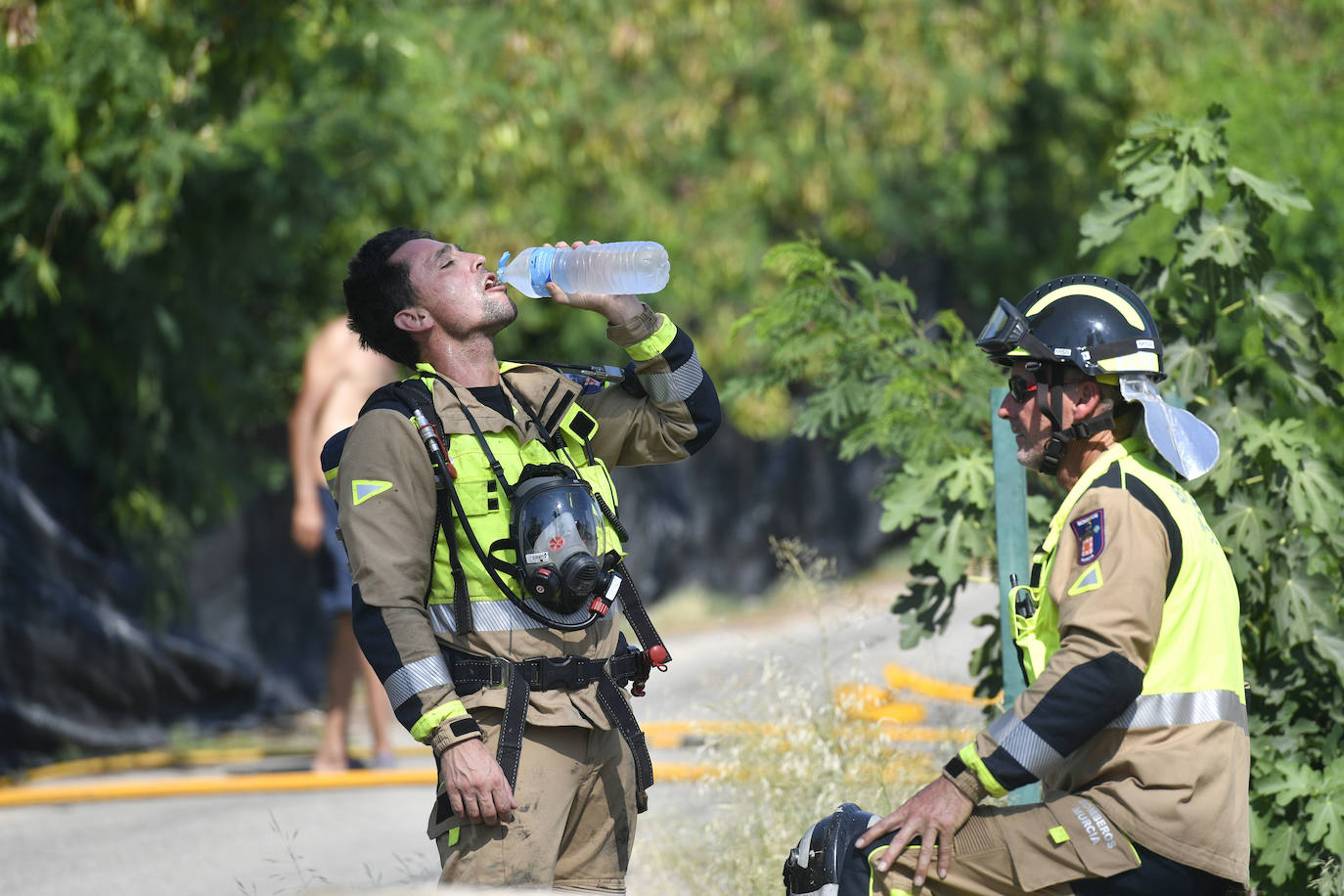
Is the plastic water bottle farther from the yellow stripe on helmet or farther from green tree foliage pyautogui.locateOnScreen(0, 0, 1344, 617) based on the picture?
green tree foliage pyautogui.locateOnScreen(0, 0, 1344, 617)

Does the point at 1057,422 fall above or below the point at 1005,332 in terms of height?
below

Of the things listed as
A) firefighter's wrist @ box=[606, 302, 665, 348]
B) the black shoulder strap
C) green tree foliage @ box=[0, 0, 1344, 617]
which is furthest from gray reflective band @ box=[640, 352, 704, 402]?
green tree foliage @ box=[0, 0, 1344, 617]

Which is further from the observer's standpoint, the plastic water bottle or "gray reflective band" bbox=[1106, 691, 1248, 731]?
the plastic water bottle

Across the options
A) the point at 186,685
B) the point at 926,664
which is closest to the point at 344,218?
the point at 186,685

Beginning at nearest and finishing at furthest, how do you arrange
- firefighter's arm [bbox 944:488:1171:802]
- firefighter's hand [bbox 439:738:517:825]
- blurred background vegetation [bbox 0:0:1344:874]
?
1. firefighter's arm [bbox 944:488:1171:802]
2. firefighter's hand [bbox 439:738:517:825]
3. blurred background vegetation [bbox 0:0:1344:874]

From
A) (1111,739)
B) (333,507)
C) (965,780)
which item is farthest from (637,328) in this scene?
(333,507)

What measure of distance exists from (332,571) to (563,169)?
5.08 meters

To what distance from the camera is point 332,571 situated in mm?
7160

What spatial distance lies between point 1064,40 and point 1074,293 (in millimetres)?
12075

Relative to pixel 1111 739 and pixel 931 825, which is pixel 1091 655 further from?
pixel 931 825

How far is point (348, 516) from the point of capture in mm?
3322

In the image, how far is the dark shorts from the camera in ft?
23.3

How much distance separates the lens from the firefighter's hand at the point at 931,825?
2963 millimetres

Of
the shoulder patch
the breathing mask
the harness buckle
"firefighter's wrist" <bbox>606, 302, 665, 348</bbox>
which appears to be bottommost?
the harness buckle
